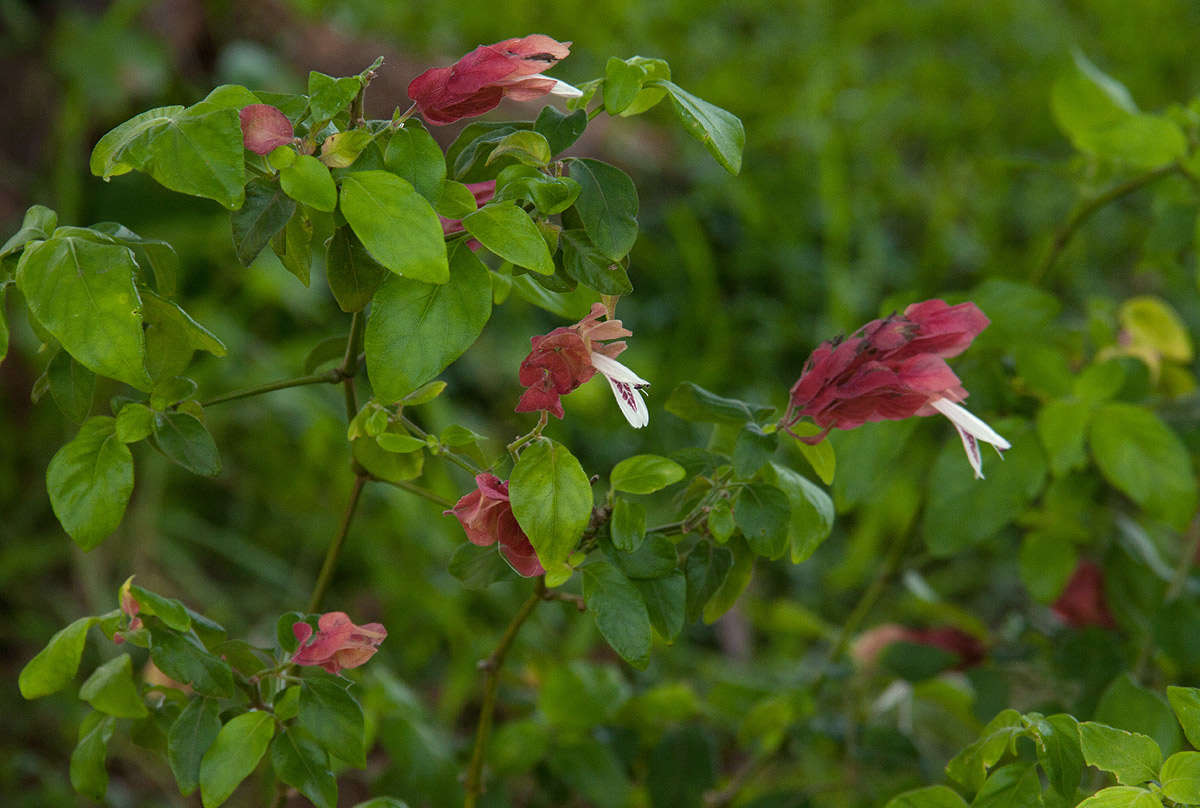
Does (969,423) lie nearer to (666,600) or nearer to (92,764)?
(666,600)

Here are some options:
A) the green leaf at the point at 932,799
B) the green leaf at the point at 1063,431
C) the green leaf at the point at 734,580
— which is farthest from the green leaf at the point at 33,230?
the green leaf at the point at 1063,431

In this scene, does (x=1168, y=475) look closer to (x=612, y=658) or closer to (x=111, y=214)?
A: (x=612, y=658)

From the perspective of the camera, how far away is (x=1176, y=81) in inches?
129

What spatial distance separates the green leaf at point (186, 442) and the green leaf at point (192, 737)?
5.8 inches

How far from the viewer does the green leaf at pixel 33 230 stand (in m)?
0.57

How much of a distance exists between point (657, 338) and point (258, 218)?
1.86m

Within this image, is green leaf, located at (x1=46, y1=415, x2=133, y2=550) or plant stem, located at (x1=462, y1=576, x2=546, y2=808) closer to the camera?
green leaf, located at (x1=46, y1=415, x2=133, y2=550)

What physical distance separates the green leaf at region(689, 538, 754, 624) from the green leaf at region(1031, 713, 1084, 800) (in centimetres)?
19

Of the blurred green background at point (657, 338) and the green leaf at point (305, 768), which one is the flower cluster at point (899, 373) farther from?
the green leaf at point (305, 768)

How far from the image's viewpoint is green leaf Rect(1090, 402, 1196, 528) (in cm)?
86

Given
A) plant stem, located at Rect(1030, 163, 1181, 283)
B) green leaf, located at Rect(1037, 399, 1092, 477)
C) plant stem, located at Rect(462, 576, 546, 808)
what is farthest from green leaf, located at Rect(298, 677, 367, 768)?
plant stem, located at Rect(1030, 163, 1181, 283)

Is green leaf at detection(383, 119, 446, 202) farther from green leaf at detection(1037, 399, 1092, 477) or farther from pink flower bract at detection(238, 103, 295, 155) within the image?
green leaf at detection(1037, 399, 1092, 477)

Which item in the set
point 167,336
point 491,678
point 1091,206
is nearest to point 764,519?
point 491,678

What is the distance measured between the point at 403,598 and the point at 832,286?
1.13 meters
